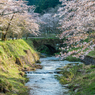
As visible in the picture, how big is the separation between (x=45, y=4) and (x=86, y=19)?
150 feet

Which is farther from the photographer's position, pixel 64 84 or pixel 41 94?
pixel 64 84

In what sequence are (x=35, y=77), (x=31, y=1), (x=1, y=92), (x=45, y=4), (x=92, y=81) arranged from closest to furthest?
(x=1, y=92) < (x=92, y=81) < (x=35, y=77) < (x=45, y=4) < (x=31, y=1)

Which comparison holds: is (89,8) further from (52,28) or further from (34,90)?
(52,28)

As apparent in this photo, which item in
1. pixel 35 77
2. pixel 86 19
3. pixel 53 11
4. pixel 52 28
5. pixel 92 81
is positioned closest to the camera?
pixel 86 19

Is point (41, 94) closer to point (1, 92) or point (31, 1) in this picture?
point (1, 92)

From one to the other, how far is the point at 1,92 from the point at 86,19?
5.06m

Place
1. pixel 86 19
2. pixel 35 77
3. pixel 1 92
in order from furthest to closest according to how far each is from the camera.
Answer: pixel 35 77 < pixel 1 92 < pixel 86 19

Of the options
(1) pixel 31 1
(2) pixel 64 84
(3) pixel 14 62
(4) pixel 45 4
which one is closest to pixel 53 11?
(4) pixel 45 4

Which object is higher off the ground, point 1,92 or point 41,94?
point 1,92

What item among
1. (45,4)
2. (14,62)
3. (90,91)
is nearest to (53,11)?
(45,4)

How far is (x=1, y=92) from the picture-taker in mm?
7793

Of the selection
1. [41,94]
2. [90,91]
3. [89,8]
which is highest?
[89,8]

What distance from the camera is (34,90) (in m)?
10.1

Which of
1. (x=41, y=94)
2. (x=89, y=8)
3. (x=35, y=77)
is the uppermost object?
(x=89, y=8)
